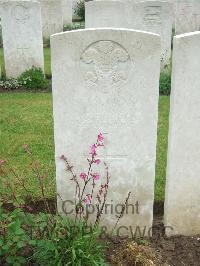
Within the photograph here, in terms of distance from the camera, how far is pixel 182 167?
3676 mm

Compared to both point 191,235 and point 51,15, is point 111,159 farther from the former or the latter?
point 51,15

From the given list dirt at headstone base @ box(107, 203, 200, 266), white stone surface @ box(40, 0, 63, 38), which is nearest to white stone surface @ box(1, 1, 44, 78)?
white stone surface @ box(40, 0, 63, 38)

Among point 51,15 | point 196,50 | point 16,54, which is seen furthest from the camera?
point 51,15

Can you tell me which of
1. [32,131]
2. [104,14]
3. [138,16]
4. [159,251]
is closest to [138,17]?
[138,16]

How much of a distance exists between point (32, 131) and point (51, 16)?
29.7 feet

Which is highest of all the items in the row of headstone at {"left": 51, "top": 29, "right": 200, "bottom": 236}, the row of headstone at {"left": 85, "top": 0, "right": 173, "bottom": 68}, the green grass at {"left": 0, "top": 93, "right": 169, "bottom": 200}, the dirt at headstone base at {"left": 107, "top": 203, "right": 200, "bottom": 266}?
the row of headstone at {"left": 85, "top": 0, "right": 173, "bottom": 68}

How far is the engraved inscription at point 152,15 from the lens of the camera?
30.4ft

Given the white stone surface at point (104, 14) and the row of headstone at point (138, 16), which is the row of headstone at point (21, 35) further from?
the row of headstone at point (138, 16)

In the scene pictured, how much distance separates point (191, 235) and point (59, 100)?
67.5 inches

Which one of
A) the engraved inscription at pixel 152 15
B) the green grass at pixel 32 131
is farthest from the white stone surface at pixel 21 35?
the engraved inscription at pixel 152 15

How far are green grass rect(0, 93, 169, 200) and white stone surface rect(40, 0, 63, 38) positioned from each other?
21.9ft

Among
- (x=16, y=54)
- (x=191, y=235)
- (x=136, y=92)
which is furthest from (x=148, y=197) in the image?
(x=16, y=54)

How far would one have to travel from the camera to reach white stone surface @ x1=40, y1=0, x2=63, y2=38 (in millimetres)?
14574

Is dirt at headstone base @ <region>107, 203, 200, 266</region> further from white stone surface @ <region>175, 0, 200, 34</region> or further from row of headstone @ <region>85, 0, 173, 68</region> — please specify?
white stone surface @ <region>175, 0, 200, 34</region>
